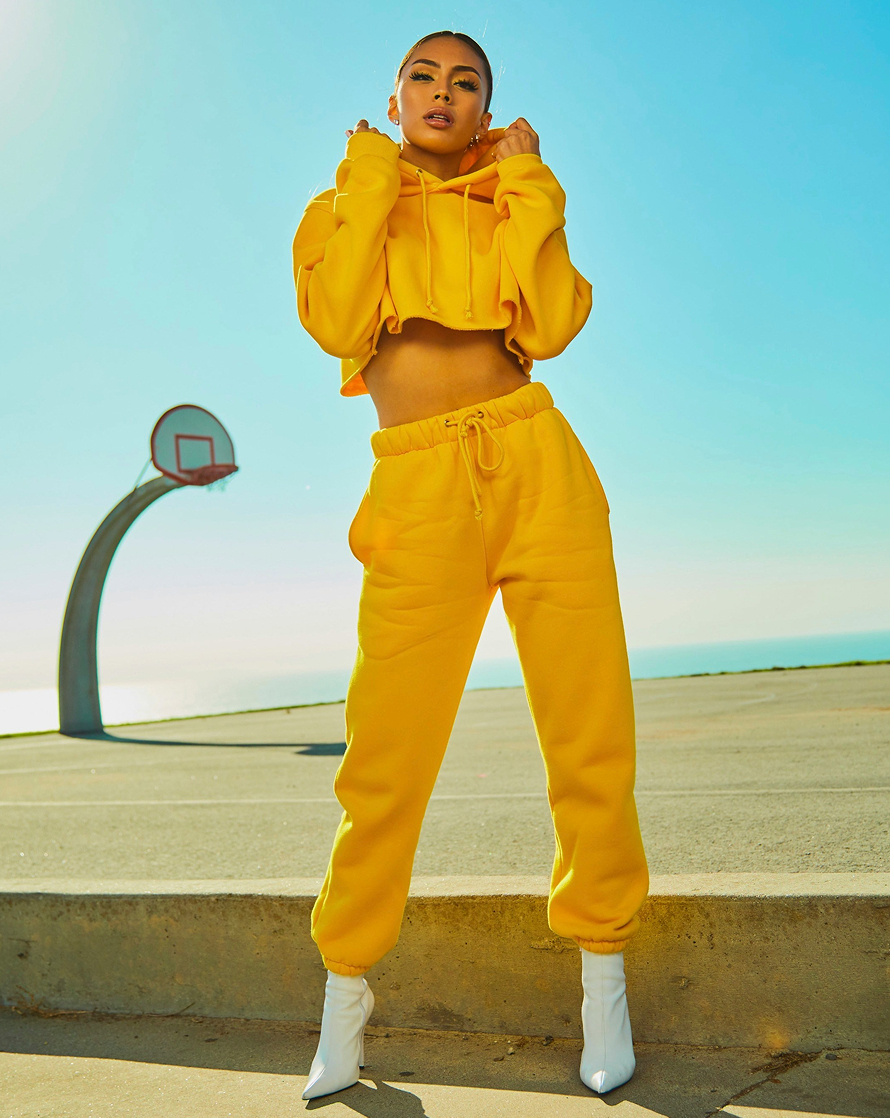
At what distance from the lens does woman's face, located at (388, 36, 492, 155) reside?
196cm

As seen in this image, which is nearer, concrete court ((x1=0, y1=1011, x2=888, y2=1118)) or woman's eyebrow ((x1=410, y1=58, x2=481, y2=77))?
concrete court ((x1=0, y1=1011, x2=888, y2=1118))

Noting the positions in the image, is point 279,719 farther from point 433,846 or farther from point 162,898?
point 162,898

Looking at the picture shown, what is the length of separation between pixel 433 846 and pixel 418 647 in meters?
1.54

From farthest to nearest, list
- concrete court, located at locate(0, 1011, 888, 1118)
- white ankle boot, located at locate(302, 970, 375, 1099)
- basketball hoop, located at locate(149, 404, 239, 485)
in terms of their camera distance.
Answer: basketball hoop, located at locate(149, 404, 239, 485), white ankle boot, located at locate(302, 970, 375, 1099), concrete court, located at locate(0, 1011, 888, 1118)

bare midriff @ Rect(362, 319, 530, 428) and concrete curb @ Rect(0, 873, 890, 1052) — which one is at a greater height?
bare midriff @ Rect(362, 319, 530, 428)

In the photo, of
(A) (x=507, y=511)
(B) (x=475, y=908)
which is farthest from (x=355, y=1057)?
(A) (x=507, y=511)

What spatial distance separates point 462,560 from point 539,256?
27.2 inches

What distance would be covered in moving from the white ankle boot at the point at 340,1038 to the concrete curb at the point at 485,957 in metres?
0.21

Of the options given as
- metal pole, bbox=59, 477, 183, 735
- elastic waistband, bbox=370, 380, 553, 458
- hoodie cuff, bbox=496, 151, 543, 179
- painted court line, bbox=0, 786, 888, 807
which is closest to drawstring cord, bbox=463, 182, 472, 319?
hoodie cuff, bbox=496, 151, 543, 179

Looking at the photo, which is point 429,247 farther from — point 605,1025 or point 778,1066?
point 778,1066

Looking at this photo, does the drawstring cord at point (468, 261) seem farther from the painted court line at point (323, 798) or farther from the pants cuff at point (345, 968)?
the painted court line at point (323, 798)

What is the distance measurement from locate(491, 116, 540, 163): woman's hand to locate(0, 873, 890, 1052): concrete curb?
1.66 meters

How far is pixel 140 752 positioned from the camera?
7.81 m

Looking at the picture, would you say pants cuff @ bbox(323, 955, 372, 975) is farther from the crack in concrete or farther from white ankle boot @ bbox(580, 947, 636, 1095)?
the crack in concrete
